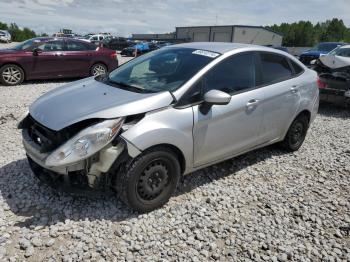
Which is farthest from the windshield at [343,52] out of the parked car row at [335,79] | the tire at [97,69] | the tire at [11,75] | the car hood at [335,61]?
the tire at [11,75]

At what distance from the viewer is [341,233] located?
11.0 feet

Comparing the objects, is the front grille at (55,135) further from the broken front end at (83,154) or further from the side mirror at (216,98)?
the side mirror at (216,98)

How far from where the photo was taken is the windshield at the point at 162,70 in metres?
3.61

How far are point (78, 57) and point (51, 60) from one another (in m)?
0.91

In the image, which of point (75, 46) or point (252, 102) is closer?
point (252, 102)

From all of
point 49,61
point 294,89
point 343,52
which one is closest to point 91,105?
point 294,89

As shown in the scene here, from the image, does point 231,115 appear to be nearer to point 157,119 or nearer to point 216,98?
point 216,98

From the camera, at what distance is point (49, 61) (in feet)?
34.3

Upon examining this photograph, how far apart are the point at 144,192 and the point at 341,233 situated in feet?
6.81

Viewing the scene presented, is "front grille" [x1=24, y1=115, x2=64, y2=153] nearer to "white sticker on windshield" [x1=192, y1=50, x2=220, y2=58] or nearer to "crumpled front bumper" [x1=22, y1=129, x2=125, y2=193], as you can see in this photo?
"crumpled front bumper" [x1=22, y1=129, x2=125, y2=193]

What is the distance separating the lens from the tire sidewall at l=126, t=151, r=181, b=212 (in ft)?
10.3

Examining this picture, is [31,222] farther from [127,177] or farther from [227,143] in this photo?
[227,143]

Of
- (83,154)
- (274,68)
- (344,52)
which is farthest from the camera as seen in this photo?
(344,52)

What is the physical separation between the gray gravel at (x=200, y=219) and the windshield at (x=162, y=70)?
4.27ft
